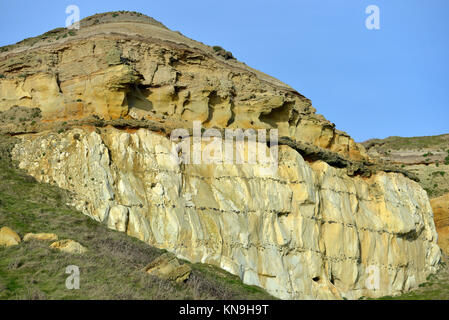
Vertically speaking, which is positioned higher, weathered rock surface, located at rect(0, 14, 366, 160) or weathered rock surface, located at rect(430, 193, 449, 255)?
weathered rock surface, located at rect(0, 14, 366, 160)

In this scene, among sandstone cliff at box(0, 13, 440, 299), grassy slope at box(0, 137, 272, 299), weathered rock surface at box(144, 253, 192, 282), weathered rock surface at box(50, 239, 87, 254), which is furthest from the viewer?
sandstone cliff at box(0, 13, 440, 299)

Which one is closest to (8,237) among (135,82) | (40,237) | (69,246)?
(40,237)

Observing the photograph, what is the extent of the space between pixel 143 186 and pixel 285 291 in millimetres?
8506

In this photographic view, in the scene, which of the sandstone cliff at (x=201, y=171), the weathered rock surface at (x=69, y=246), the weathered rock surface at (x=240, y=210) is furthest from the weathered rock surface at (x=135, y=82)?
the weathered rock surface at (x=69, y=246)

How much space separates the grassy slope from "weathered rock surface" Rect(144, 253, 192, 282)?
29cm

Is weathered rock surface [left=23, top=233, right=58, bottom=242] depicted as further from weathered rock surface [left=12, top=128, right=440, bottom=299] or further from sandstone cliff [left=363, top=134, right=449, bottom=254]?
sandstone cliff [left=363, top=134, right=449, bottom=254]

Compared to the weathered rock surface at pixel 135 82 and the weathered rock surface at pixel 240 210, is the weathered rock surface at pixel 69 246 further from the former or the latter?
the weathered rock surface at pixel 135 82

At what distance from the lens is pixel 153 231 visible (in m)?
26.0

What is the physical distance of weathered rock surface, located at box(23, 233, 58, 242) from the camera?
21.2 metres

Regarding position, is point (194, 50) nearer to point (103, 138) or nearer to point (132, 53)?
point (132, 53)

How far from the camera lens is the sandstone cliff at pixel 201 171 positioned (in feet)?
88.7

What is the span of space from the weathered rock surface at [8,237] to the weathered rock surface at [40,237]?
13.7 inches

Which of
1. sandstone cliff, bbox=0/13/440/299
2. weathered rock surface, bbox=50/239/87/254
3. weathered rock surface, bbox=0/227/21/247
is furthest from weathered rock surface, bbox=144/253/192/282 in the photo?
sandstone cliff, bbox=0/13/440/299

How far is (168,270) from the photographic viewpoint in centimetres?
1948
